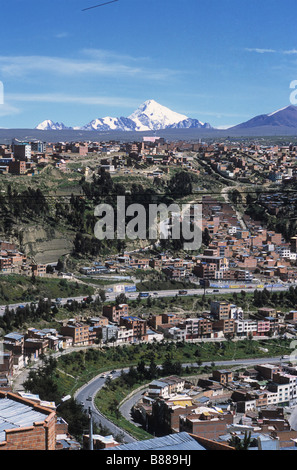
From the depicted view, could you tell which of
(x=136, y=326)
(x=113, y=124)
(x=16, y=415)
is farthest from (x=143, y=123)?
(x=16, y=415)

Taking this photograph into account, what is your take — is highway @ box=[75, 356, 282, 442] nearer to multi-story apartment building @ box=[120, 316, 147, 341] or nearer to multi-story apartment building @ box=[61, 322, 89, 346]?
multi-story apartment building @ box=[61, 322, 89, 346]

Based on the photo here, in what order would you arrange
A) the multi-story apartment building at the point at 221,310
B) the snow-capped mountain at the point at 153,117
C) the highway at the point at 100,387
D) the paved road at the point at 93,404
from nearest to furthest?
the paved road at the point at 93,404 < the highway at the point at 100,387 < the multi-story apartment building at the point at 221,310 < the snow-capped mountain at the point at 153,117

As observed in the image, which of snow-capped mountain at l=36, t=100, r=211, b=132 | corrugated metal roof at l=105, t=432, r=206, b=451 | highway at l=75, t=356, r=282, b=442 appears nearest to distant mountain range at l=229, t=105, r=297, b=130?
snow-capped mountain at l=36, t=100, r=211, b=132

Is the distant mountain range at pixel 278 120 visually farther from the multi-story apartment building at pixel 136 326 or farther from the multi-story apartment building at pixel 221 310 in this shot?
the multi-story apartment building at pixel 136 326

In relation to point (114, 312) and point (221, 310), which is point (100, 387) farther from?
point (221, 310)

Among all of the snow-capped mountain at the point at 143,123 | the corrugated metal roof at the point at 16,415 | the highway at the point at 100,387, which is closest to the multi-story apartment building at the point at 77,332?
the highway at the point at 100,387
